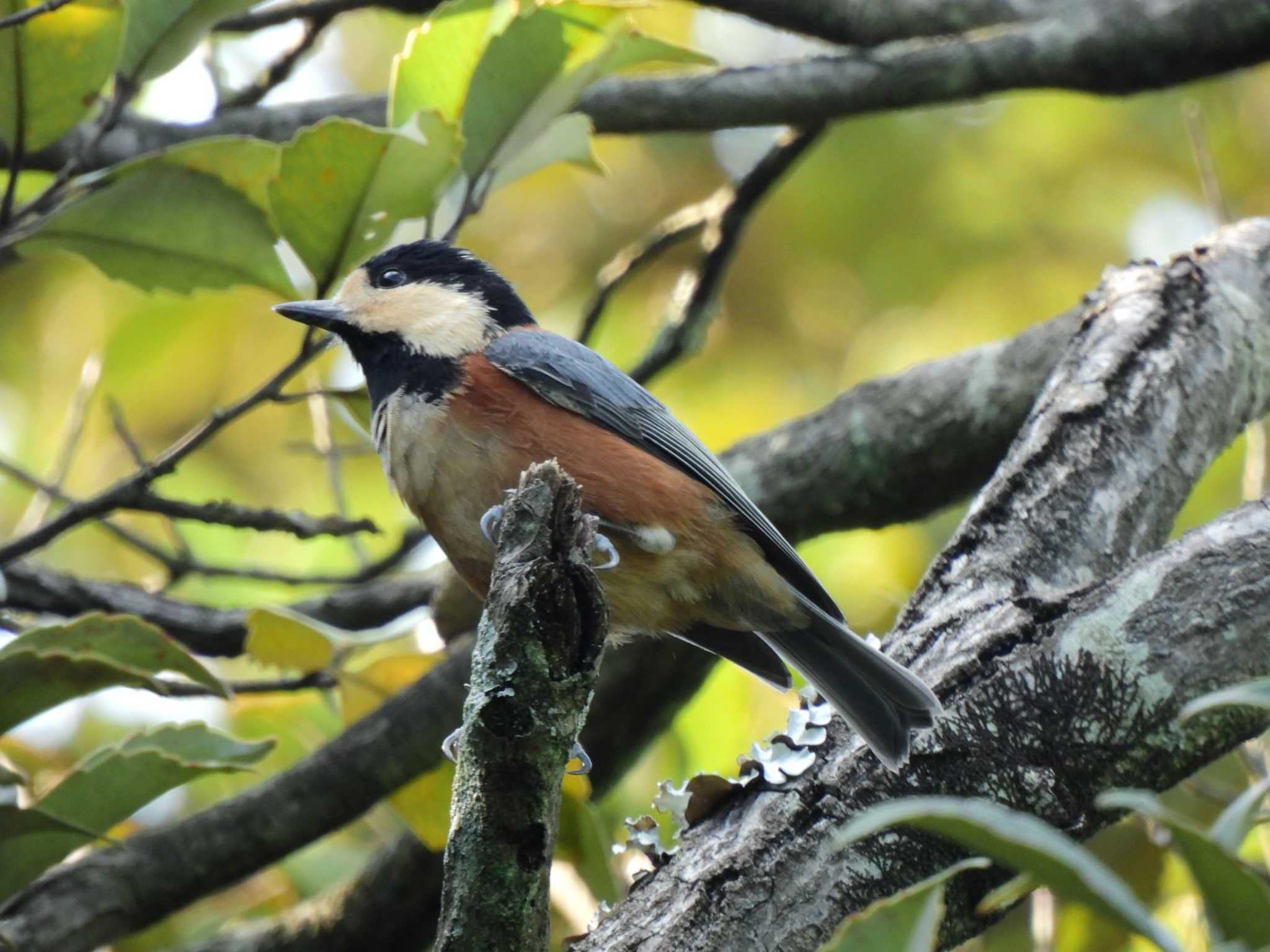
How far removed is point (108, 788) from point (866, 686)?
5.47 ft

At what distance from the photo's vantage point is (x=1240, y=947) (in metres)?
1.35

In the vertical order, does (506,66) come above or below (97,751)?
above

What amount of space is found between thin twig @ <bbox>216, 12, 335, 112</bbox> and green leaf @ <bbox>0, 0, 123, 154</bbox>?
132cm

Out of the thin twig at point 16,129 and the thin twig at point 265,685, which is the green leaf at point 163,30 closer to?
the thin twig at point 16,129

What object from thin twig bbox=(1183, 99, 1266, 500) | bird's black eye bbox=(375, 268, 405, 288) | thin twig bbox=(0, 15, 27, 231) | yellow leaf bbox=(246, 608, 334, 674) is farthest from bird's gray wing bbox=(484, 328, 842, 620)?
thin twig bbox=(1183, 99, 1266, 500)

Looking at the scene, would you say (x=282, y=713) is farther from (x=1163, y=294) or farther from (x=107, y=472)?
(x=1163, y=294)

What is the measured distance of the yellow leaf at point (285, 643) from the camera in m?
3.38

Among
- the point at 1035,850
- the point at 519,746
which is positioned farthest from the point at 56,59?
the point at 1035,850

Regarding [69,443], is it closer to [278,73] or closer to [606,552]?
[278,73]

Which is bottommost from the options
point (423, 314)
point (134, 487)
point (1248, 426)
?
point (1248, 426)

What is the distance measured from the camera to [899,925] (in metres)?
1.48

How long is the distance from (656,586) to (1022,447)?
920 millimetres

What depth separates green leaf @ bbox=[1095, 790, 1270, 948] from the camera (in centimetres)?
138

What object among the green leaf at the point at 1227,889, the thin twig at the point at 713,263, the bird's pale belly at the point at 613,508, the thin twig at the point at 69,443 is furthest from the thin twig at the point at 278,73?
the green leaf at the point at 1227,889
